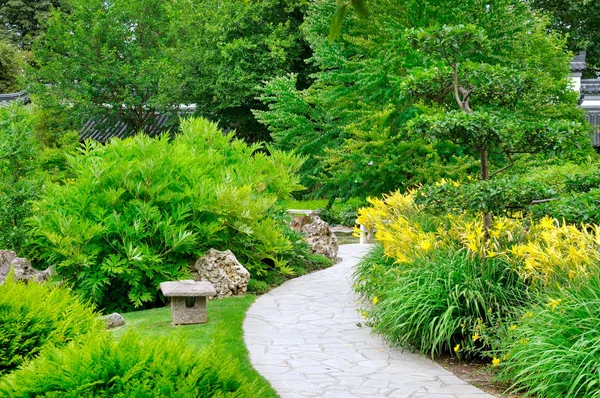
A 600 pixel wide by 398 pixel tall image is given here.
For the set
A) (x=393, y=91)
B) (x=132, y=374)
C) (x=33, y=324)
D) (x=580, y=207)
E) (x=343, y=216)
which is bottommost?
(x=343, y=216)

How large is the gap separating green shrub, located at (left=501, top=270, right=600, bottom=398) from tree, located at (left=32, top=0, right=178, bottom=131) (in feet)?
73.8

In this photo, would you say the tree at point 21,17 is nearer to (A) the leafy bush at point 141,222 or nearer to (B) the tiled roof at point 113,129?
(B) the tiled roof at point 113,129

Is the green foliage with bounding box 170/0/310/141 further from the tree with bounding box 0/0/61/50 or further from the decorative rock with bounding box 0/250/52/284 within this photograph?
the decorative rock with bounding box 0/250/52/284

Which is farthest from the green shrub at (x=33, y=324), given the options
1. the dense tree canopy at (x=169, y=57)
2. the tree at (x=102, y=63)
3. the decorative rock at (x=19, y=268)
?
the tree at (x=102, y=63)

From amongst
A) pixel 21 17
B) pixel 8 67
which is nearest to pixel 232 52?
pixel 8 67

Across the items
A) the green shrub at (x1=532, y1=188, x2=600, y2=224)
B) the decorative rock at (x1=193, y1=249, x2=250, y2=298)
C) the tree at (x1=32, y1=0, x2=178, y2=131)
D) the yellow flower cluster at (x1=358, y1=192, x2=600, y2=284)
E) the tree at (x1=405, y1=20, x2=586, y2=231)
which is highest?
the tree at (x1=32, y1=0, x2=178, y2=131)

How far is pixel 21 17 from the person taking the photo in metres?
36.7

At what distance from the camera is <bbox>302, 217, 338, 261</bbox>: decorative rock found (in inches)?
486

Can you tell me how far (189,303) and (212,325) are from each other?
0.39 metres

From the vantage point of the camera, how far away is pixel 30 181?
1045 centimetres

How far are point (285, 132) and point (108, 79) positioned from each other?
38.0ft

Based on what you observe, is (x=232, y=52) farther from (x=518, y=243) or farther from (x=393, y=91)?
(x=518, y=243)

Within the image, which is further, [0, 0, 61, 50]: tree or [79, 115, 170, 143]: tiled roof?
[0, 0, 61, 50]: tree

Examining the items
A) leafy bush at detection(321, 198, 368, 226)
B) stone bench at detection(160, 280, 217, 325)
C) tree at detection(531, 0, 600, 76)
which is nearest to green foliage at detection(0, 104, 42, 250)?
stone bench at detection(160, 280, 217, 325)
